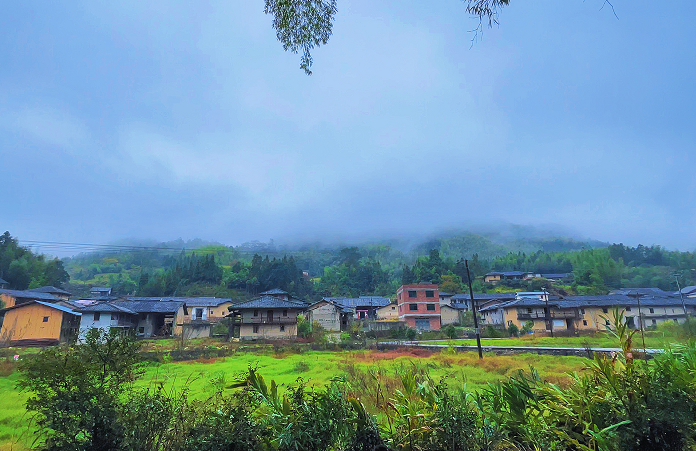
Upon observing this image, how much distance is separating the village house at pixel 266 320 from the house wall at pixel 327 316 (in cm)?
646

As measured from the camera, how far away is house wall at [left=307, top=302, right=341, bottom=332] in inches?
1634

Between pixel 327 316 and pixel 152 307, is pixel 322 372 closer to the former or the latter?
pixel 327 316

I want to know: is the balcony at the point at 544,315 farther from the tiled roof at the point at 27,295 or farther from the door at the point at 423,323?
the tiled roof at the point at 27,295

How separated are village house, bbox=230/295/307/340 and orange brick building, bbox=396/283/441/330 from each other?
637 inches

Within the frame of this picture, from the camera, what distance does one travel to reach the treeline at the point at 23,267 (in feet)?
183

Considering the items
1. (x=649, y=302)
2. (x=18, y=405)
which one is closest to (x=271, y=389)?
(x=18, y=405)

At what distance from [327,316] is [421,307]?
40.4 feet

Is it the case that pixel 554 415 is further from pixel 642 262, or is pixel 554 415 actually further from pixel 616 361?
pixel 642 262

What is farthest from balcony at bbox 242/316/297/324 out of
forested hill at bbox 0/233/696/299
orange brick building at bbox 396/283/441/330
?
forested hill at bbox 0/233/696/299

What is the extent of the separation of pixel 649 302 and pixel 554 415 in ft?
174

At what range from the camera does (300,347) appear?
88.1ft

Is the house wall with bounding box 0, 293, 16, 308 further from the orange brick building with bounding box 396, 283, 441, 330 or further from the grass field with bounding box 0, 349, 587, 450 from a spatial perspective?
the orange brick building with bounding box 396, 283, 441, 330

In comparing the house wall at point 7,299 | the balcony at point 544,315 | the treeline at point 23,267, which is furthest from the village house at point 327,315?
the treeline at point 23,267

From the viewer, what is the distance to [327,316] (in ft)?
137
